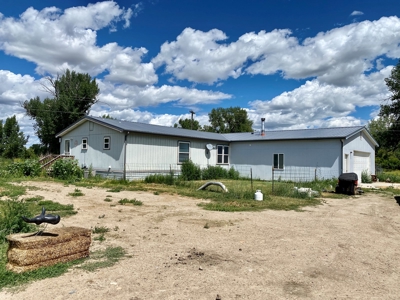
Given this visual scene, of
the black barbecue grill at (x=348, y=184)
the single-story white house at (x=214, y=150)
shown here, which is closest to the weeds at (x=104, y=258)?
the black barbecue grill at (x=348, y=184)

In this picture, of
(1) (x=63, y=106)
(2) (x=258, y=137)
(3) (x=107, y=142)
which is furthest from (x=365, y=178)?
(1) (x=63, y=106)

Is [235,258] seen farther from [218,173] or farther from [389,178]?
[389,178]

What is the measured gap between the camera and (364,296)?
341cm

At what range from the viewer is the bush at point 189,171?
763 inches

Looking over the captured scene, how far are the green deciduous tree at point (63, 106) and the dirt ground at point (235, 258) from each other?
2850 cm

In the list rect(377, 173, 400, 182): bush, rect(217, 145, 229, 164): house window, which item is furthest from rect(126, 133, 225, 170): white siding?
rect(377, 173, 400, 182): bush

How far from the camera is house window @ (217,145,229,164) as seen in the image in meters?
23.5

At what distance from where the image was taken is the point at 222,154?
23.7 m

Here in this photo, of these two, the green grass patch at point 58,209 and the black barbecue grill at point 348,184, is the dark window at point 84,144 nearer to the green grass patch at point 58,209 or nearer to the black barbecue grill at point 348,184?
the green grass patch at point 58,209

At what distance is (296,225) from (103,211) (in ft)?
15.8

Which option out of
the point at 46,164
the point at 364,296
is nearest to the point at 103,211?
the point at 364,296

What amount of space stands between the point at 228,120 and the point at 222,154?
37296 mm

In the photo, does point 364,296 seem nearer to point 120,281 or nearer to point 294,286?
point 294,286

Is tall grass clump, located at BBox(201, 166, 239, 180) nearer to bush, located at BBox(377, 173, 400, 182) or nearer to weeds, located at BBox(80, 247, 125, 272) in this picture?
bush, located at BBox(377, 173, 400, 182)
